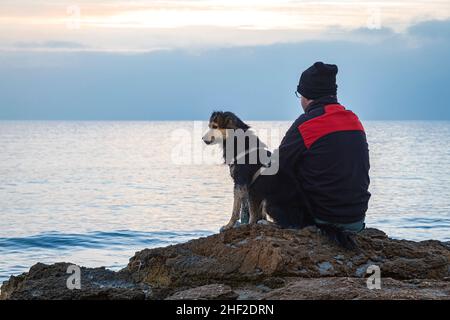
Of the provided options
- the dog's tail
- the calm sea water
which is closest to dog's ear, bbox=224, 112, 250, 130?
the calm sea water

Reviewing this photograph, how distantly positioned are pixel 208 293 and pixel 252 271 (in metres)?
0.77

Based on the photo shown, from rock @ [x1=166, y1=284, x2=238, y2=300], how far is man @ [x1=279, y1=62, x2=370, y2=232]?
1.78 metres

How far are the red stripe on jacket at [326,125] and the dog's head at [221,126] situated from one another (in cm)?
150

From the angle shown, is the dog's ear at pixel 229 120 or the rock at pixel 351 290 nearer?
the rock at pixel 351 290

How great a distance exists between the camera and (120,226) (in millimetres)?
25484

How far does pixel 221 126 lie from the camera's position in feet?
32.1

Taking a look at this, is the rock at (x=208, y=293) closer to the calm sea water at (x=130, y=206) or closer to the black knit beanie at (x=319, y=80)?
the black knit beanie at (x=319, y=80)

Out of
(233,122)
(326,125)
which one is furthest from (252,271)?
(233,122)

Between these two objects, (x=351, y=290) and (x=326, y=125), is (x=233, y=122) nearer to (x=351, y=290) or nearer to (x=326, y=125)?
(x=326, y=125)

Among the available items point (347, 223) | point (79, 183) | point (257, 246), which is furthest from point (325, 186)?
point (79, 183)

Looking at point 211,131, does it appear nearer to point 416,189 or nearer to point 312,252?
point 312,252

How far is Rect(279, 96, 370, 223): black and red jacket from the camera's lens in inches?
327

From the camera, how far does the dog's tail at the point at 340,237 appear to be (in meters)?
8.19

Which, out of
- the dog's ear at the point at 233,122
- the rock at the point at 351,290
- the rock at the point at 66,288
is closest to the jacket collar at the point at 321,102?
the dog's ear at the point at 233,122
